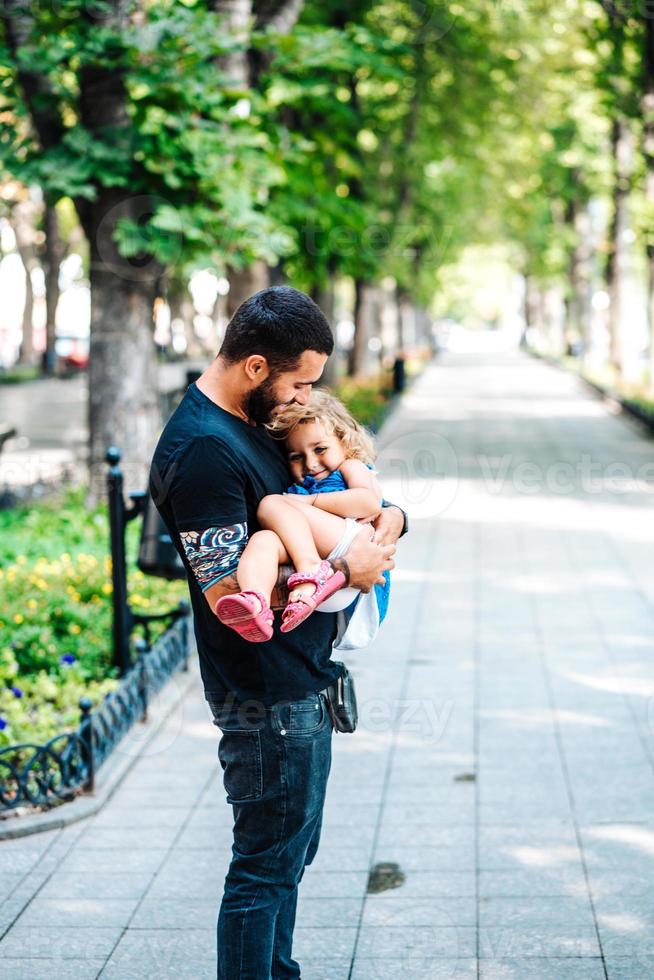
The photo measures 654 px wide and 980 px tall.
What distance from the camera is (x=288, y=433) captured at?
319 cm

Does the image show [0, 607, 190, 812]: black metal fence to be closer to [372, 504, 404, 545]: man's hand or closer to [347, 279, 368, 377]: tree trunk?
[372, 504, 404, 545]: man's hand

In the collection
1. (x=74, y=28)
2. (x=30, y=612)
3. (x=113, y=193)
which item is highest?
(x=74, y=28)

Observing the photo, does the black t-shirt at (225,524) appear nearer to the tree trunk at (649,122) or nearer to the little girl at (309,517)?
the little girl at (309,517)

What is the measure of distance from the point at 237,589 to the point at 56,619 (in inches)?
183

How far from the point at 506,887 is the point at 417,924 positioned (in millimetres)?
422

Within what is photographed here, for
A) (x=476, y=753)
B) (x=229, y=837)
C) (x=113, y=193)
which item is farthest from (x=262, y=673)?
(x=113, y=193)

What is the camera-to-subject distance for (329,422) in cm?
316

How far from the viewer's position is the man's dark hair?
296cm

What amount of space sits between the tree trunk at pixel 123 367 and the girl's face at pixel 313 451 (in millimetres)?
8072

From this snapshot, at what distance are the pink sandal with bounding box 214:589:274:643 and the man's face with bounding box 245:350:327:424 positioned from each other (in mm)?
490

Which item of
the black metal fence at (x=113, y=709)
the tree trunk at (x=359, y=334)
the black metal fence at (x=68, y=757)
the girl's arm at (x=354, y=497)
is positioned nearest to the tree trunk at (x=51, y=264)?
the tree trunk at (x=359, y=334)

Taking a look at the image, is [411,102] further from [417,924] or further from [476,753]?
[417,924]

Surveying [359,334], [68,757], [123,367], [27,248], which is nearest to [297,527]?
[68,757]

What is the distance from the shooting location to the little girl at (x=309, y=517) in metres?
2.85
